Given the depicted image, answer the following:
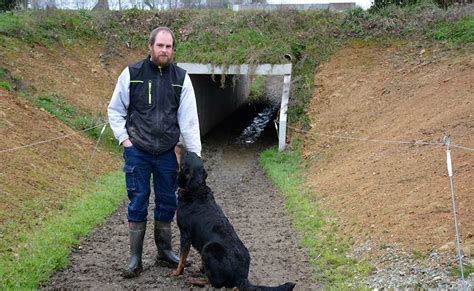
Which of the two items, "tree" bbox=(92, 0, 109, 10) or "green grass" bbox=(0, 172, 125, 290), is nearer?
"green grass" bbox=(0, 172, 125, 290)

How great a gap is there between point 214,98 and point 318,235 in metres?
12.3

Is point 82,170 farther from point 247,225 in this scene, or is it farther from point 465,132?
point 465,132

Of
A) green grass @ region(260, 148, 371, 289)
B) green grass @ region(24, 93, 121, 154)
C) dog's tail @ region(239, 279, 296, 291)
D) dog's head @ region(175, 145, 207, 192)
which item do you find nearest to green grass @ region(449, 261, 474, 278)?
green grass @ region(260, 148, 371, 289)

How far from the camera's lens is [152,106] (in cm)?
505

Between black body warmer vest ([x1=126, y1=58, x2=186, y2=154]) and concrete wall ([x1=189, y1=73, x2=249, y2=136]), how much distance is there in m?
10.0

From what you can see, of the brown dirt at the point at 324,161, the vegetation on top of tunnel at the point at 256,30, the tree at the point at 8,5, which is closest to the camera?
the brown dirt at the point at 324,161

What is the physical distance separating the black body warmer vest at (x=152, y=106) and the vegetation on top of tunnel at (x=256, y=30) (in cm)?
905

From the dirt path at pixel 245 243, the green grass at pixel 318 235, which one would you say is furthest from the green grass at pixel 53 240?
the green grass at pixel 318 235

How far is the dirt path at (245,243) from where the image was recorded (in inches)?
206

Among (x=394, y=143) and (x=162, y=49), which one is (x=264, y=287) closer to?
(x=162, y=49)

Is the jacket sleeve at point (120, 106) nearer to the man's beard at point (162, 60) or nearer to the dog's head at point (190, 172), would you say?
the man's beard at point (162, 60)

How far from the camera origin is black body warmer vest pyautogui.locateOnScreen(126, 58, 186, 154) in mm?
5035

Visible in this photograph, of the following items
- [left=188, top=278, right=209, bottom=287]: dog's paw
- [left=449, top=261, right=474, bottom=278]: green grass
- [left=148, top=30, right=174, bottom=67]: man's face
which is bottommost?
[left=188, top=278, right=209, bottom=287]: dog's paw

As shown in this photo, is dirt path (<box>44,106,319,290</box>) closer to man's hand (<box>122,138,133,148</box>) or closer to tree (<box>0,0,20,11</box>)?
man's hand (<box>122,138,133,148</box>)
